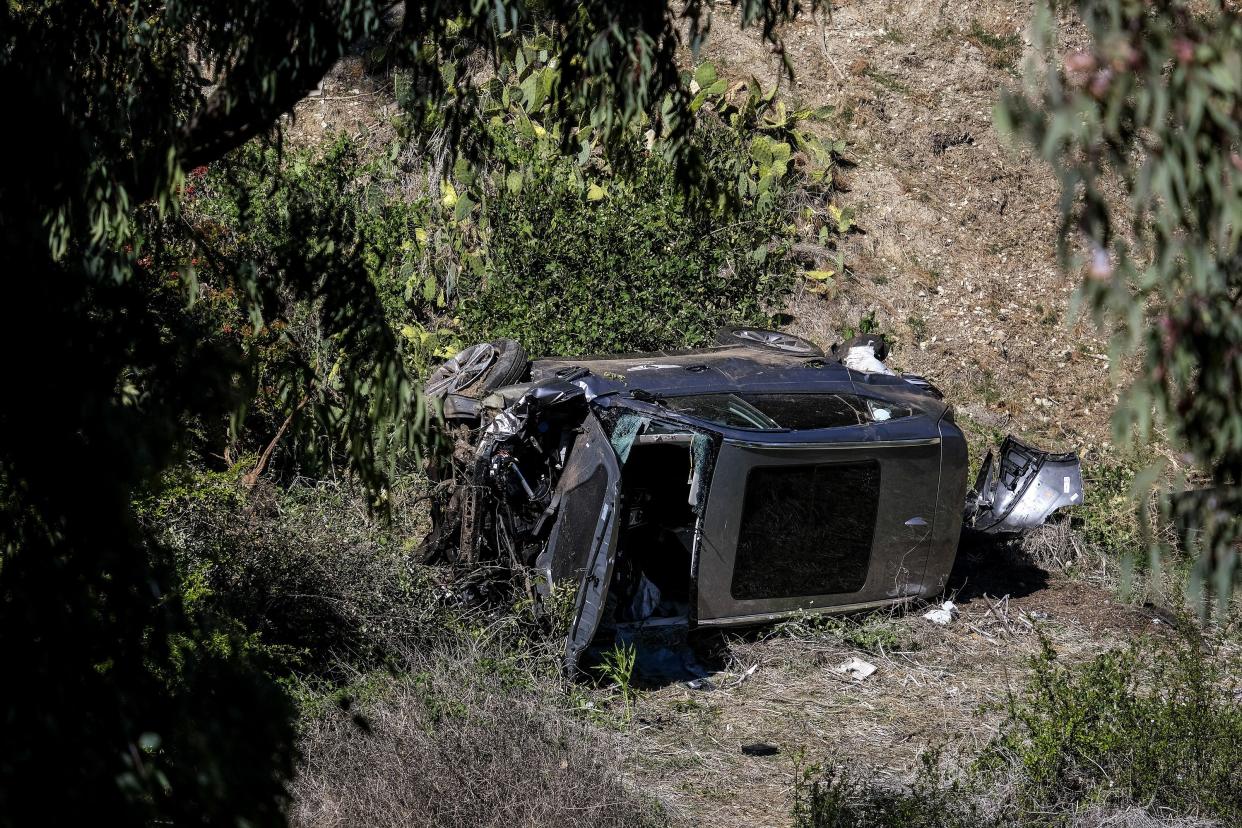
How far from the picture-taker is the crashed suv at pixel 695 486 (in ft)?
23.1

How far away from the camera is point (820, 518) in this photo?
7.46m

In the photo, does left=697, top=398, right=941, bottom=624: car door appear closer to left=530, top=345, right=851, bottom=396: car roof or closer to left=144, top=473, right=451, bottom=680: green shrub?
left=530, top=345, right=851, bottom=396: car roof

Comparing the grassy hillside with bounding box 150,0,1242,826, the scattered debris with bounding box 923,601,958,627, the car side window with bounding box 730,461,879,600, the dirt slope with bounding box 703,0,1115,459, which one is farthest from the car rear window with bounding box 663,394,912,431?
the dirt slope with bounding box 703,0,1115,459

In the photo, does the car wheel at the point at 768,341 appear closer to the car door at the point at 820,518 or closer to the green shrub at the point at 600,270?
the car door at the point at 820,518

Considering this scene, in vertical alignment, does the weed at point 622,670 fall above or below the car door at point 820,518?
below

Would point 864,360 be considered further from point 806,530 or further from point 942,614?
point 806,530

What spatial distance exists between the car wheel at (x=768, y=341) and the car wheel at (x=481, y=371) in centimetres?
193

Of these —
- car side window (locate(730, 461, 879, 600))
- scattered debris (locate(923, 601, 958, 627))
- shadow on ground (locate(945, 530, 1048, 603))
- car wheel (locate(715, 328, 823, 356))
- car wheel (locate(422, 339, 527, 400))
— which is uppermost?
car wheel (locate(715, 328, 823, 356))

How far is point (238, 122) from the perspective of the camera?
404cm

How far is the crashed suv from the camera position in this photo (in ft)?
23.1

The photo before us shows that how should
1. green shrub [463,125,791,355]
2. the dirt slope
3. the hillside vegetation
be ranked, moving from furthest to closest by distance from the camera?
the dirt slope
green shrub [463,125,791,355]
the hillside vegetation

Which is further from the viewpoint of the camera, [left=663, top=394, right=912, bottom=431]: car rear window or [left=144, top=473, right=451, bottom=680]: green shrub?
[left=663, top=394, right=912, bottom=431]: car rear window

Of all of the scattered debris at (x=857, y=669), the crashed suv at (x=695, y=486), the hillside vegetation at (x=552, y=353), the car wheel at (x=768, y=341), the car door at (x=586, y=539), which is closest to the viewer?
the hillside vegetation at (x=552, y=353)

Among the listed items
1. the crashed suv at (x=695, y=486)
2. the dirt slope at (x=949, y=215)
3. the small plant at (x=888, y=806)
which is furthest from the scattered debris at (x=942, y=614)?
the dirt slope at (x=949, y=215)
